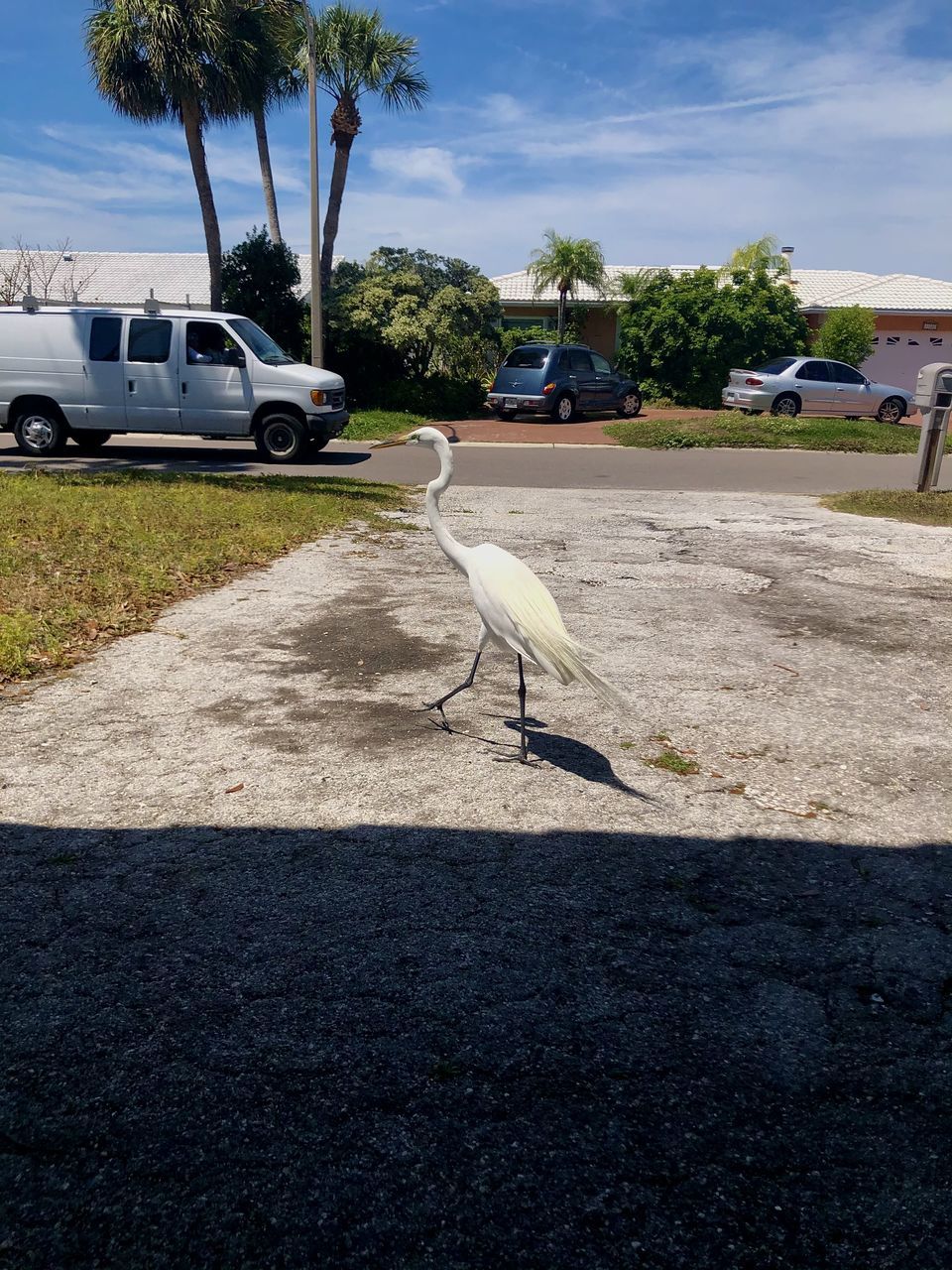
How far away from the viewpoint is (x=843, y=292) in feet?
121

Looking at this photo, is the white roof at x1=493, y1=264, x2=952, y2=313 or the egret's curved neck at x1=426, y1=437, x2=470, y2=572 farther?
the white roof at x1=493, y1=264, x2=952, y2=313

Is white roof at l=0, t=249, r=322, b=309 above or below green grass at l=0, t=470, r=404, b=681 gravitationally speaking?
above

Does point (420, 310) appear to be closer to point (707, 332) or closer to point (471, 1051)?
point (707, 332)

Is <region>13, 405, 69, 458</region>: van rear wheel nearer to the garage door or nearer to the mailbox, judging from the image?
the mailbox

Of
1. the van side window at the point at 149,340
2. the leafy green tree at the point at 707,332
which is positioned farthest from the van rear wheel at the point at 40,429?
the leafy green tree at the point at 707,332

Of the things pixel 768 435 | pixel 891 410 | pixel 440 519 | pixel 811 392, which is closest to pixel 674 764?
pixel 440 519

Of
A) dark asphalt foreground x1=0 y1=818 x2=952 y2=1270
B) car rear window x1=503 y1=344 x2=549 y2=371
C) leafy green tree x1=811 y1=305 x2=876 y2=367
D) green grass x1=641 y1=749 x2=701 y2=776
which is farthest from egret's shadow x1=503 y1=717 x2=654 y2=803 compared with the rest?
leafy green tree x1=811 y1=305 x2=876 y2=367

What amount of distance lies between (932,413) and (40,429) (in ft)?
41.9

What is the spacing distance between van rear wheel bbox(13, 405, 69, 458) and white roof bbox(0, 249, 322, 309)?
2097 centimetres

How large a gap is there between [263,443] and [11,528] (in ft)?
23.7

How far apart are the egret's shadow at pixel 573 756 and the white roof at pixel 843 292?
2948 cm

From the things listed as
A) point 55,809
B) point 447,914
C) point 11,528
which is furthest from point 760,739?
point 11,528

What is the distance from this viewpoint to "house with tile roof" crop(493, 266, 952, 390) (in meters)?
34.3

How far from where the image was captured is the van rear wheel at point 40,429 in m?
14.9
